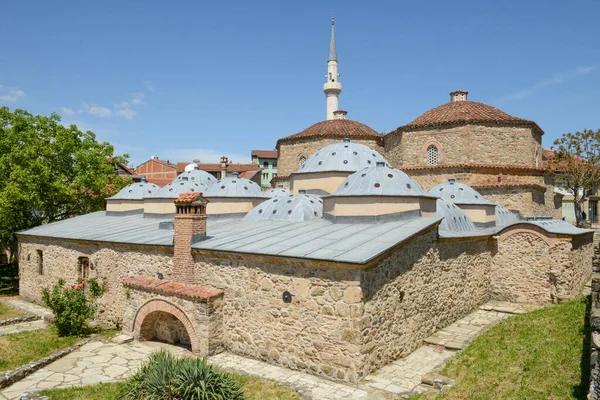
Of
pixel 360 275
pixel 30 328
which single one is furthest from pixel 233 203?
pixel 360 275

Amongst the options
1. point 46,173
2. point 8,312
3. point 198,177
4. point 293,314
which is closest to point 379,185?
point 293,314

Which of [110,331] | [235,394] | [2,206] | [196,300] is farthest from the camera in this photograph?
[2,206]

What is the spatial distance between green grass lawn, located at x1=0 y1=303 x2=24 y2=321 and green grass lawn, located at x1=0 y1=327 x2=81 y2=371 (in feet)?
12.6

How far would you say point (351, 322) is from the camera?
843cm

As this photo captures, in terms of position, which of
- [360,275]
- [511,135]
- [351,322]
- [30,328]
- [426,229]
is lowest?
[30,328]

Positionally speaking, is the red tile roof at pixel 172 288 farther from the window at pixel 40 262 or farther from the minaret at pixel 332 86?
the minaret at pixel 332 86

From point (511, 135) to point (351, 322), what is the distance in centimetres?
1805

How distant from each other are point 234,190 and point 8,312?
10.1m

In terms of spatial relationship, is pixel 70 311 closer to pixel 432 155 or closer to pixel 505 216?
pixel 505 216

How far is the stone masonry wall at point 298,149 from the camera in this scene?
86.4ft

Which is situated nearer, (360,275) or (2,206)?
(360,275)

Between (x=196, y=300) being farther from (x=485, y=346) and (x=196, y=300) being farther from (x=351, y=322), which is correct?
(x=485, y=346)

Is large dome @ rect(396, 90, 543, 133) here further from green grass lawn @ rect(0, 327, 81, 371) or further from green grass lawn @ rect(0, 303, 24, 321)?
green grass lawn @ rect(0, 303, 24, 321)

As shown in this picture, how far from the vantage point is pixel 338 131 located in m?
26.4
